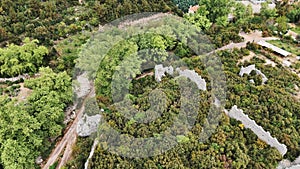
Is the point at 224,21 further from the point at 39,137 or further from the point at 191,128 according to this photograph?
the point at 39,137

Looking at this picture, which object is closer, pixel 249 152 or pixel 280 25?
pixel 249 152

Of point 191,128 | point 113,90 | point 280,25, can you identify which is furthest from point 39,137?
point 280,25

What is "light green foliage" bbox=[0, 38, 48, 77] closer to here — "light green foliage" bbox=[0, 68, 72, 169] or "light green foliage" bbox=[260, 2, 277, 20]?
"light green foliage" bbox=[0, 68, 72, 169]

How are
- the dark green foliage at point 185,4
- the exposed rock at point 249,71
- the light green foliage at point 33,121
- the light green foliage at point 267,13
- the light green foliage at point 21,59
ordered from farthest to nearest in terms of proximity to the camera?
the dark green foliage at point 185,4, the light green foliage at point 267,13, the light green foliage at point 21,59, the exposed rock at point 249,71, the light green foliage at point 33,121

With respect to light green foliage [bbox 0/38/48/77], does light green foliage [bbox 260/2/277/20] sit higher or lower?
lower

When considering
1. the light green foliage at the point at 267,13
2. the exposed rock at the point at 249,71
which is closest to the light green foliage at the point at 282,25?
the light green foliage at the point at 267,13

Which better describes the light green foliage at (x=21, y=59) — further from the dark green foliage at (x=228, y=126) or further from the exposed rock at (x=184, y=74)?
the exposed rock at (x=184, y=74)

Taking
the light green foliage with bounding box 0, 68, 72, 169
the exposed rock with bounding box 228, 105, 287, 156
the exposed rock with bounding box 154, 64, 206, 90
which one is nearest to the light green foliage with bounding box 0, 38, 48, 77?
the light green foliage with bounding box 0, 68, 72, 169

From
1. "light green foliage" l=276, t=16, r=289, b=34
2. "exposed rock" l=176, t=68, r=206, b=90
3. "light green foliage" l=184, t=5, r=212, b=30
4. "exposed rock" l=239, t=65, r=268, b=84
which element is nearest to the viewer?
"exposed rock" l=176, t=68, r=206, b=90

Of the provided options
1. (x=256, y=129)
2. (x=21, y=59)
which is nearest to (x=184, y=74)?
(x=256, y=129)
